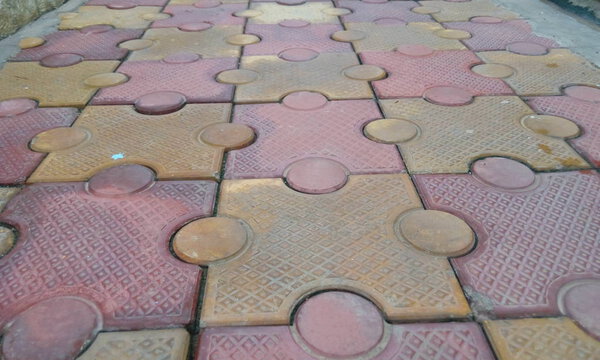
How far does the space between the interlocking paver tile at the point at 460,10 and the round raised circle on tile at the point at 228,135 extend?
1.86 m

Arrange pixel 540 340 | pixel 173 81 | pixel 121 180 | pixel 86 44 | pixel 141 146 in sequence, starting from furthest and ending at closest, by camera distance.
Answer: pixel 86 44, pixel 173 81, pixel 141 146, pixel 121 180, pixel 540 340

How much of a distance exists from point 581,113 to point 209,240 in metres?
1.46

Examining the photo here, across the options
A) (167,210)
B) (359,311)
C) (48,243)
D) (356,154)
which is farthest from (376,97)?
(48,243)

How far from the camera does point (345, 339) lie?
91 centimetres

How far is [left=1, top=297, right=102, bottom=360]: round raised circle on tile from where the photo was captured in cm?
89

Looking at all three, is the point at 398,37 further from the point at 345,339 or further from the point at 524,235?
the point at 345,339

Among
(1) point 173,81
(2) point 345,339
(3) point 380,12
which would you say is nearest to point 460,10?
(3) point 380,12

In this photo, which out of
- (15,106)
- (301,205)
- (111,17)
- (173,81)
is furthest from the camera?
(111,17)

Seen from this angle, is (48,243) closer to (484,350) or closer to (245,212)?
(245,212)

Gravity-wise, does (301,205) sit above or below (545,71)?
below

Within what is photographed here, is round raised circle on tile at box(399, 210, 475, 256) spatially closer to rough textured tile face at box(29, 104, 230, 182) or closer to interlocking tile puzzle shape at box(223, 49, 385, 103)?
rough textured tile face at box(29, 104, 230, 182)

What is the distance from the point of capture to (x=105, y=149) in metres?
1.56

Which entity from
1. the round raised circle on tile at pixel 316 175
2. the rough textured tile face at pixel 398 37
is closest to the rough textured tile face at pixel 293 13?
the rough textured tile face at pixel 398 37

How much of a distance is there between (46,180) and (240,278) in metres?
0.75
